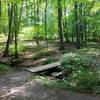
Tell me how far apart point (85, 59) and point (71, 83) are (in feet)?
11.8

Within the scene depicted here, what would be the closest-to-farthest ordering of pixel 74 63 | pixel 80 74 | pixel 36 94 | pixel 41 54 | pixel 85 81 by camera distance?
pixel 36 94 < pixel 85 81 < pixel 80 74 < pixel 74 63 < pixel 41 54

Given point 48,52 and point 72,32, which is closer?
point 48,52

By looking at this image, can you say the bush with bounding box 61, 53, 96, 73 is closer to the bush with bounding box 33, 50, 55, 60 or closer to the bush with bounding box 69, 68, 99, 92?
the bush with bounding box 69, 68, 99, 92

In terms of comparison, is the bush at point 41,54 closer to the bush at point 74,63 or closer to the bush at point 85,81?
the bush at point 74,63

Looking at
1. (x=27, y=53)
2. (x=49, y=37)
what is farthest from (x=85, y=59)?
(x=49, y=37)

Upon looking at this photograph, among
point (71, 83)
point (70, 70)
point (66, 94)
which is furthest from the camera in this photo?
point (70, 70)

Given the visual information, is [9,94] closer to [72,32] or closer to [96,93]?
[96,93]

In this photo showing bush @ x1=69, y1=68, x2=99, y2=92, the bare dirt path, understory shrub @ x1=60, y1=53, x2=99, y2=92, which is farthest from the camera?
understory shrub @ x1=60, y1=53, x2=99, y2=92

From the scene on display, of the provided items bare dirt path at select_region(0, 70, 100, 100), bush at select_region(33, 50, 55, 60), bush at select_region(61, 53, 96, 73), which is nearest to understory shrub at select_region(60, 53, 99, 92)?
bush at select_region(61, 53, 96, 73)

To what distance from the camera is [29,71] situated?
47.3ft

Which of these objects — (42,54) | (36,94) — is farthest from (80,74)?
(42,54)

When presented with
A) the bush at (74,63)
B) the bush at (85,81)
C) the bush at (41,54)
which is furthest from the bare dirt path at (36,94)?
the bush at (41,54)

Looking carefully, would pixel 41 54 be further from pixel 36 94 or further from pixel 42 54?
pixel 36 94

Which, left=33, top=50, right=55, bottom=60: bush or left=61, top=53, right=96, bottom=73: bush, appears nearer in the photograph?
left=61, top=53, right=96, bottom=73: bush
